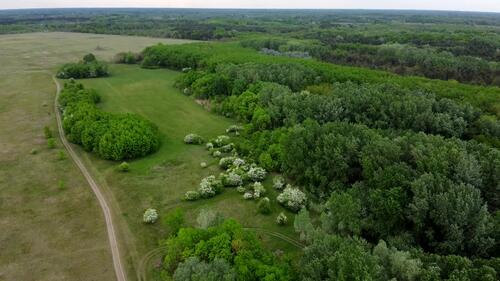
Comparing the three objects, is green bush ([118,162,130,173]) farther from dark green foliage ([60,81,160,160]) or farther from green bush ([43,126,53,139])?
green bush ([43,126,53,139])

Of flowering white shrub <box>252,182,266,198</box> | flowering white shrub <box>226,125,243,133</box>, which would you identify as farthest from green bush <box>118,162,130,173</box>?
flowering white shrub <box>226,125,243,133</box>

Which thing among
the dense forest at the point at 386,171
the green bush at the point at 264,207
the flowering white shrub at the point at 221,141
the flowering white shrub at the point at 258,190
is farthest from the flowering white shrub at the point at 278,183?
the flowering white shrub at the point at 221,141

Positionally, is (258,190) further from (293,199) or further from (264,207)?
(293,199)

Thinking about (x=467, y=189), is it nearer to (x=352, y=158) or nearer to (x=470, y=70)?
(x=352, y=158)

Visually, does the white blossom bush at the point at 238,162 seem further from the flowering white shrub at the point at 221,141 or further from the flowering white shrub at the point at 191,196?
the flowering white shrub at the point at 191,196

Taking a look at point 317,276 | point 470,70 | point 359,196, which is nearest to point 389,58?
point 470,70

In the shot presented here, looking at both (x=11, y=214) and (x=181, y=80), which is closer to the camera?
(x=11, y=214)

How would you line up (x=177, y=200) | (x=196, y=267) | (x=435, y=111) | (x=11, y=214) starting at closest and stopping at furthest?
(x=196, y=267) → (x=11, y=214) → (x=177, y=200) → (x=435, y=111)
